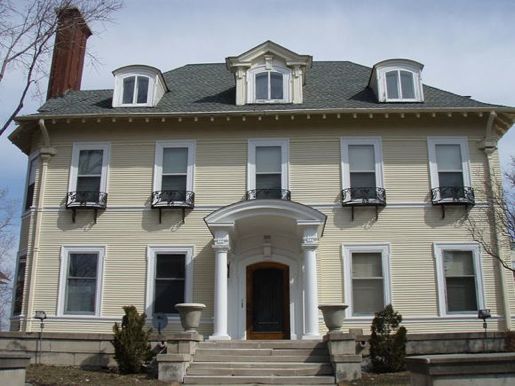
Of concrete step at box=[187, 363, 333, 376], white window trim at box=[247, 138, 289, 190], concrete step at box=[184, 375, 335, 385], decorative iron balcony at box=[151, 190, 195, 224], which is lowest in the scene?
concrete step at box=[184, 375, 335, 385]

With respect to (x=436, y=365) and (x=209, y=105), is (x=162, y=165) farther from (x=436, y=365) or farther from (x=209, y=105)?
(x=436, y=365)

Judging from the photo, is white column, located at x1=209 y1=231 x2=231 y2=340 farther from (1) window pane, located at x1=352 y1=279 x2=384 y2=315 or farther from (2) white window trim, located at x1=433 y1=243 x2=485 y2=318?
(2) white window trim, located at x1=433 y1=243 x2=485 y2=318

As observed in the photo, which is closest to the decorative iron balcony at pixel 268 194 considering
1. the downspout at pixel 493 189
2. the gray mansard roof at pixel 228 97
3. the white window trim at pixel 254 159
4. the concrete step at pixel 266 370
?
the white window trim at pixel 254 159

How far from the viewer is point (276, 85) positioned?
1652cm

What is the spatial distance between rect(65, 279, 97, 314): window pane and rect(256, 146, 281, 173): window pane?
18.2 feet

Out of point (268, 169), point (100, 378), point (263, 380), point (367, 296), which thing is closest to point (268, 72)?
point (268, 169)

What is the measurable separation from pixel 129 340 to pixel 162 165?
535 centimetres

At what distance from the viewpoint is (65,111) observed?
16.2m

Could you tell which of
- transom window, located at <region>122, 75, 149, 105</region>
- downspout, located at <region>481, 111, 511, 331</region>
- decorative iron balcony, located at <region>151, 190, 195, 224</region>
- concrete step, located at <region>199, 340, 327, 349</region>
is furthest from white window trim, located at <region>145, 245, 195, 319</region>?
downspout, located at <region>481, 111, 511, 331</region>

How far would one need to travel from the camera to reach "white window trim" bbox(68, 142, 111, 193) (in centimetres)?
1582

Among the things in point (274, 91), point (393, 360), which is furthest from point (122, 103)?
point (393, 360)

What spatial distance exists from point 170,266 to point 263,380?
5215 mm

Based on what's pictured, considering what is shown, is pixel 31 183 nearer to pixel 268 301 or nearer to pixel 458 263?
pixel 268 301

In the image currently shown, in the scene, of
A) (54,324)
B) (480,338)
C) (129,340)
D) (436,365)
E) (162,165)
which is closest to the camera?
(436,365)
